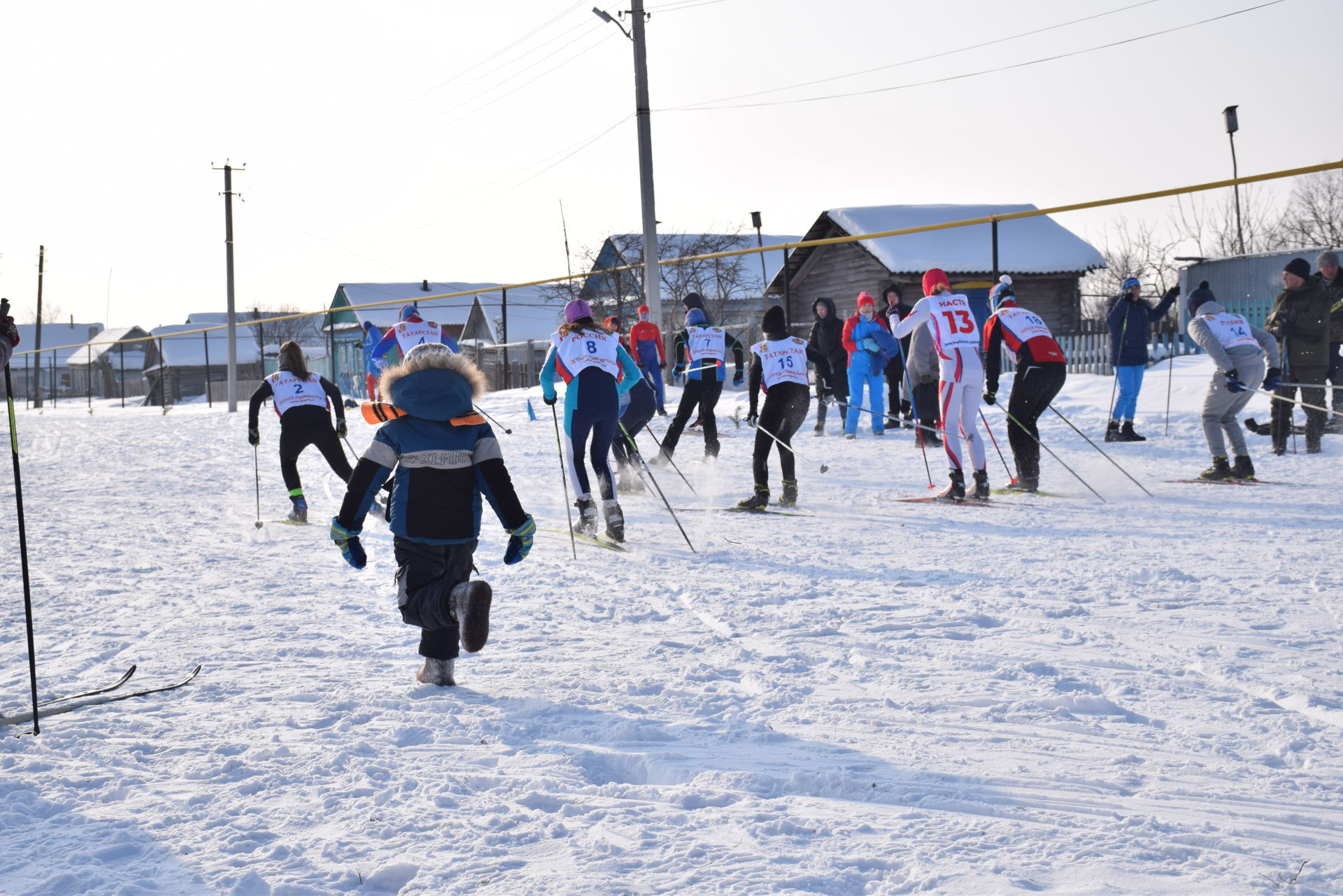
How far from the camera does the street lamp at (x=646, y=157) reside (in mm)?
16547

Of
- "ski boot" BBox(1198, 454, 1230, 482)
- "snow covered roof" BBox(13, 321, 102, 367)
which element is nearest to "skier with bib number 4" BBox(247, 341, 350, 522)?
"ski boot" BBox(1198, 454, 1230, 482)

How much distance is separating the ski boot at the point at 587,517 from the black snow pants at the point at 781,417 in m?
1.71

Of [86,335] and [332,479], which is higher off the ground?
[86,335]

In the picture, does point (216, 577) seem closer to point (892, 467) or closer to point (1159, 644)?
point (1159, 644)

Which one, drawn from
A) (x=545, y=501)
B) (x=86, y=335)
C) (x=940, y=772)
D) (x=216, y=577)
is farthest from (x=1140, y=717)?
(x=86, y=335)

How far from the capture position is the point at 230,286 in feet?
96.5

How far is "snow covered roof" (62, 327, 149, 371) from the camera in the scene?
216 feet

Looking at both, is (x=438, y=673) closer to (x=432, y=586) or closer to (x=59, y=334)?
(x=432, y=586)

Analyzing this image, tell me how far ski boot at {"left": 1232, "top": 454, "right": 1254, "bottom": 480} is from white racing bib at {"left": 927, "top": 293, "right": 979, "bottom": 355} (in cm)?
266

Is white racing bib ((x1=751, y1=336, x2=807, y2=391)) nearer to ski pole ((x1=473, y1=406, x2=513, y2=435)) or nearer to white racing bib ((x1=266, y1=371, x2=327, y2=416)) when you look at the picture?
ski pole ((x1=473, y1=406, x2=513, y2=435))

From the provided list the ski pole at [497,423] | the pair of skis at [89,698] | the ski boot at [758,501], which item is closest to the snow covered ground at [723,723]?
the pair of skis at [89,698]

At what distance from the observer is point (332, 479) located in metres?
12.5

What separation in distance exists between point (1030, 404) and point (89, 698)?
296 inches

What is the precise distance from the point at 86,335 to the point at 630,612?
364ft
